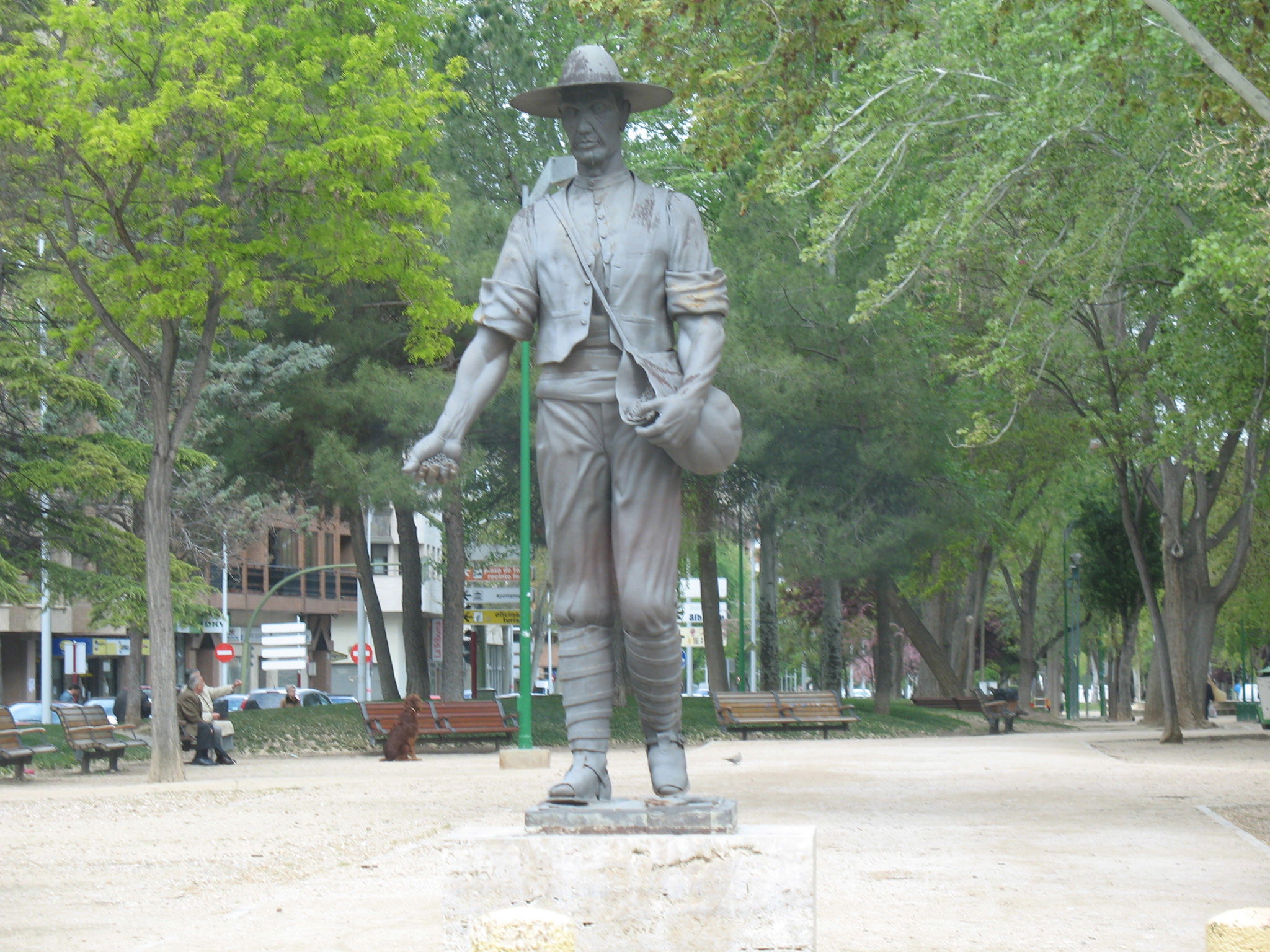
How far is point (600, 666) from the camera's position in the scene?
6262mm

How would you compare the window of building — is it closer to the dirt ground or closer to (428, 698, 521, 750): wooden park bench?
(428, 698, 521, 750): wooden park bench

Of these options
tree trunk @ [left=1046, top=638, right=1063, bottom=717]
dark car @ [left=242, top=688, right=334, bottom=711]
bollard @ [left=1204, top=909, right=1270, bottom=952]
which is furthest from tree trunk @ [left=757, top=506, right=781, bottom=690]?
bollard @ [left=1204, top=909, right=1270, bottom=952]

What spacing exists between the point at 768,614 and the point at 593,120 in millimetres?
31579

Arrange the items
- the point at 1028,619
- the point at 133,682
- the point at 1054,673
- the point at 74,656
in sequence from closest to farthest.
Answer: the point at 133,682 → the point at 1028,619 → the point at 74,656 → the point at 1054,673

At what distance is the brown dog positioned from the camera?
25000 mm

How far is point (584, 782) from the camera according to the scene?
596 centimetres

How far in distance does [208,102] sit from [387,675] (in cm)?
1734

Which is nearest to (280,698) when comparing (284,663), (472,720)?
(284,663)

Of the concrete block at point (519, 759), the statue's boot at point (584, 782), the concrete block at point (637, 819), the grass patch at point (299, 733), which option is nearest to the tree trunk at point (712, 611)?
the grass patch at point (299, 733)

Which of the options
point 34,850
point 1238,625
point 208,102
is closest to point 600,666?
point 34,850

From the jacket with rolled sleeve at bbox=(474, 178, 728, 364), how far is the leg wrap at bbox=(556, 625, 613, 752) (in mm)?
1031

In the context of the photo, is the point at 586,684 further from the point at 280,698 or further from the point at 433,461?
→ the point at 280,698

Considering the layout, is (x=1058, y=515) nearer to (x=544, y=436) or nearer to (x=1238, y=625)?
(x=1238, y=625)

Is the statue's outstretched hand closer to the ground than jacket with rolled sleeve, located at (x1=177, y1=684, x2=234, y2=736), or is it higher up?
higher up
